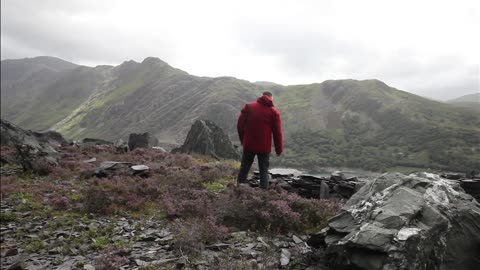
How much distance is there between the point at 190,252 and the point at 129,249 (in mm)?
1544

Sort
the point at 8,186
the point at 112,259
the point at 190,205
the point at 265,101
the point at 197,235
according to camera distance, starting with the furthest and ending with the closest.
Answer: the point at 8,186 < the point at 265,101 < the point at 190,205 < the point at 197,235 < the point at 112,259

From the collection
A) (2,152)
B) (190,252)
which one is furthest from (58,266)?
(2,152)

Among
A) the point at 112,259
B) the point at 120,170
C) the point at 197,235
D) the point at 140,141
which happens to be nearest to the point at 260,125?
the point at 197,235

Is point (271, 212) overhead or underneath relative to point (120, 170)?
overhead

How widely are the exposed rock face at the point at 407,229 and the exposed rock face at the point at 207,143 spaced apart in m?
26.6

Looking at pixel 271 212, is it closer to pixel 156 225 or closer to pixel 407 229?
pixel 156 225

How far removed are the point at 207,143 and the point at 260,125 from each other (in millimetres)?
23013

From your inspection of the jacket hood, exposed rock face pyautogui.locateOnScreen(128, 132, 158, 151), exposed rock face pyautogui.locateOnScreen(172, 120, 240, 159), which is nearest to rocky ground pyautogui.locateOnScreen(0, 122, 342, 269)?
the jacket hood

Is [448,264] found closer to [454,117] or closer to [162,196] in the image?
[162,196]

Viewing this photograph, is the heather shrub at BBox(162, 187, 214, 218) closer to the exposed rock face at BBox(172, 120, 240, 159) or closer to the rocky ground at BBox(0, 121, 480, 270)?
the rocky ground at BBox(0, 121, 480, 270)

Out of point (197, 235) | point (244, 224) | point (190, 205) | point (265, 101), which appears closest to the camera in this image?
point (197, 235)

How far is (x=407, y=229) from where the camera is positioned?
5.31m

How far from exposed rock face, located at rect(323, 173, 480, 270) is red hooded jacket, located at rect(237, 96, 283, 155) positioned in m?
5.06

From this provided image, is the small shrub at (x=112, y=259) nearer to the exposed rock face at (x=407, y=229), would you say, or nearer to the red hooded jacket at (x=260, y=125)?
the exposed rock face at (x=407, y=229)
